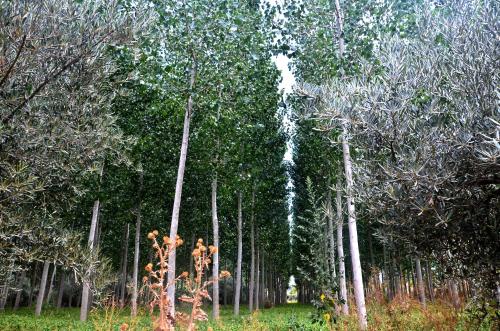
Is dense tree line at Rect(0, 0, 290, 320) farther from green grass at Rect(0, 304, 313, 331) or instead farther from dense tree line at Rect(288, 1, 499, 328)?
dense tree line at Rect(288, 1, 499, 328)

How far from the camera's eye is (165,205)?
24.1 metres

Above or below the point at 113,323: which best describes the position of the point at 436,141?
above

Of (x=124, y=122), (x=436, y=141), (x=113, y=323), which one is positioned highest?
(x=124, y=122)

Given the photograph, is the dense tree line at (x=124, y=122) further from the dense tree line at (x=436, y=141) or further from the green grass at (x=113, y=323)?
the dense tree line at (x=436, y=141)

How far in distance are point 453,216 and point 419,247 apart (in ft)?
2.79

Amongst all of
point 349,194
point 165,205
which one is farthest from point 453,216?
point 165,205

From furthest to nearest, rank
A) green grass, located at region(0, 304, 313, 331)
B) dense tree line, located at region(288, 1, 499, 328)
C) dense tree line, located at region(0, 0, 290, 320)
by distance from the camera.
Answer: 1. green grass, located at region(0, 304, 313, 331)
2. dense tree line, located at region(0, 0, 290, 320)
3. dense tree line, located at region(288, 1, 499, 328)

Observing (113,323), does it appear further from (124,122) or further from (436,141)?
(124,122)

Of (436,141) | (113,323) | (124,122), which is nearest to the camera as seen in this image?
(436,141)

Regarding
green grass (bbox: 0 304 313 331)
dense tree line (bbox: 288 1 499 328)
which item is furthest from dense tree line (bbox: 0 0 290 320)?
dense tree line (bbox: 288 1 499 328)

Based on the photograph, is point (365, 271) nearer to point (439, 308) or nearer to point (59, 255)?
point (439, 308)

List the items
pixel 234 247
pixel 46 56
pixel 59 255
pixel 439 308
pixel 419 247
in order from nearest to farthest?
pixel 419 247, pixel 46 56, pixel 59 255, pixel 439 308, pixel 234 247

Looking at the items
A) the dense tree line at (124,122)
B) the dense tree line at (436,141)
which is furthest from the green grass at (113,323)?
the dense tree line at (436,141)

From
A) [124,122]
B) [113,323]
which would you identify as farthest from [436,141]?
[124,122]
